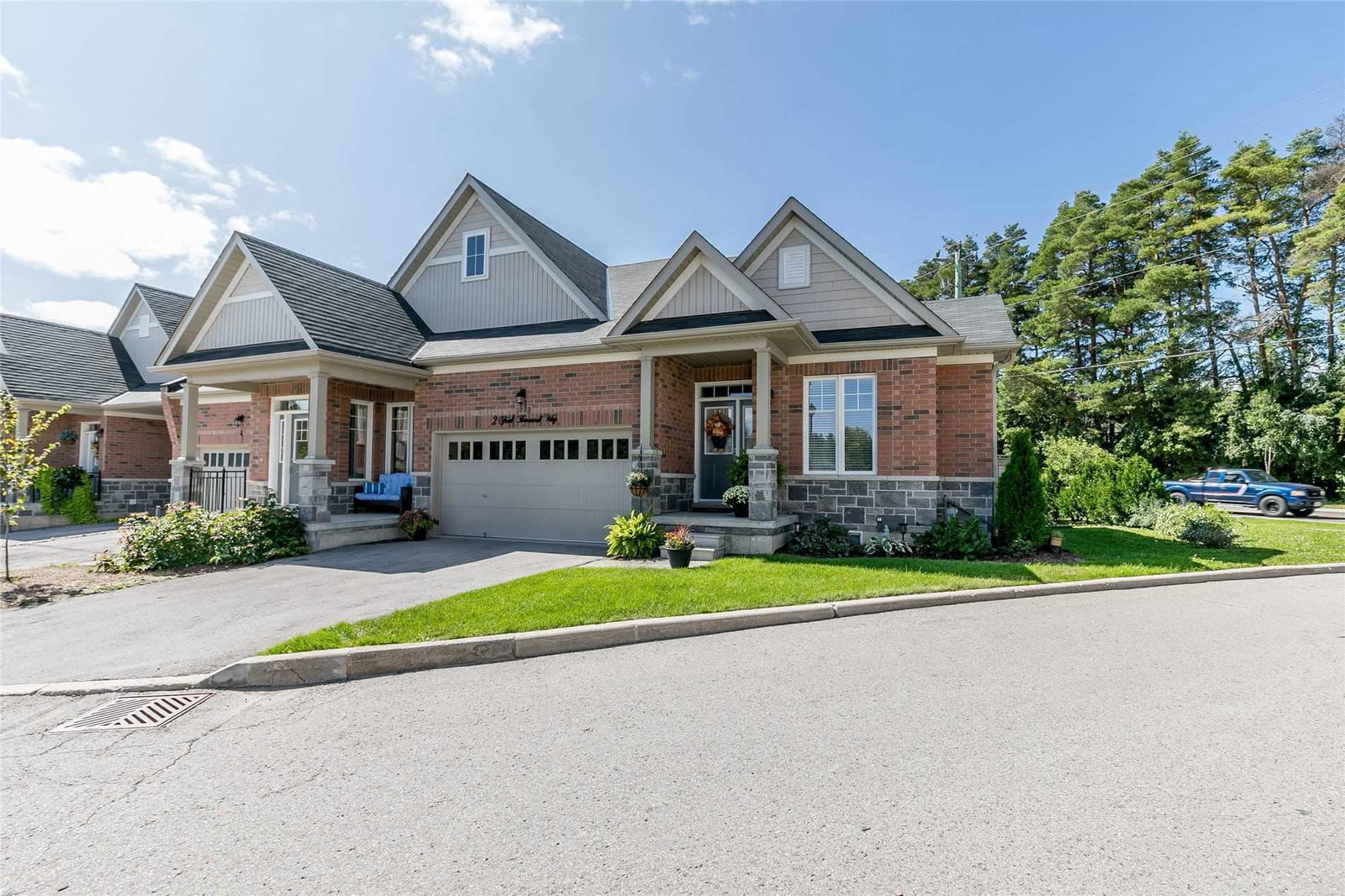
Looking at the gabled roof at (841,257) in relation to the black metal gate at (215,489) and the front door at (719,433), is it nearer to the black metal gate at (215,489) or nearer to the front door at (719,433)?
the front door at (719,433)

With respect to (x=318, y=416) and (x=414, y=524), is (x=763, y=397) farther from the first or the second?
(x=318, y=416)

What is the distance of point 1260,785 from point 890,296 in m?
9.48

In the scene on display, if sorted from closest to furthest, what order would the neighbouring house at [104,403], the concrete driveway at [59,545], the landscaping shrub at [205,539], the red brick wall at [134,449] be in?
the landscaping shrub at [205,539], the concrete driveway at [59,545], the neighbouring house at [104,403], the red brick wall at [134,449]

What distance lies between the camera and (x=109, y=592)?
27.2 ft

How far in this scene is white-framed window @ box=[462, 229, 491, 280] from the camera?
48.5 ft

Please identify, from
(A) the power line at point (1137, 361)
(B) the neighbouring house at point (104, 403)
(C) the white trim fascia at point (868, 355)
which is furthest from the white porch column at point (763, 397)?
(A) the power line at point (1137, 361)

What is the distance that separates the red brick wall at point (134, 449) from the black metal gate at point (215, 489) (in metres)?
7.58

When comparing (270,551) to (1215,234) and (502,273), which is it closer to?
(502,273)

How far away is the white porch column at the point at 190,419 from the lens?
13.1 metres

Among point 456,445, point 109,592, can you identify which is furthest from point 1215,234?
point 109,592

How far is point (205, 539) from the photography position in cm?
1041

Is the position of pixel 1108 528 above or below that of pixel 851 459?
below

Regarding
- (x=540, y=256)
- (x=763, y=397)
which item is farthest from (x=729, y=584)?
(x=540, y=256)

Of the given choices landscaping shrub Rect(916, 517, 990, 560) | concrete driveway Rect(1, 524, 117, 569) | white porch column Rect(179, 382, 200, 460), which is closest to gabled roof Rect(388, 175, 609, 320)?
white porch column Rect(179, 382, 200, 460)
